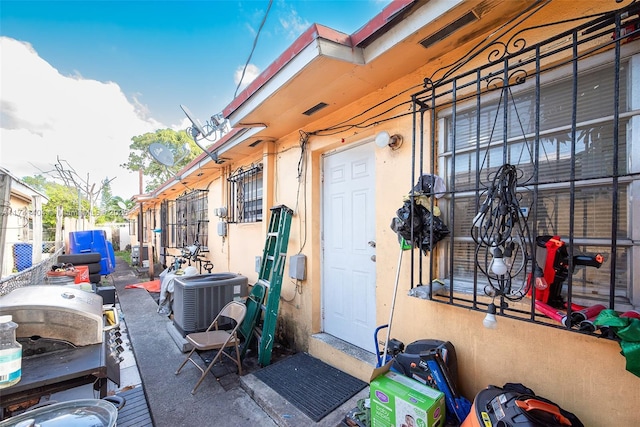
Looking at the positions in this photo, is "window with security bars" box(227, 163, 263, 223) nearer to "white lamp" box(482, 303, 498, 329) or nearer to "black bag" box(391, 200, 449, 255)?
"black bag" box(391, 200, 449, 255)

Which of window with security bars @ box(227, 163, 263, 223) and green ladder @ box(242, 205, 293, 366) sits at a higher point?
window with security bars @ box(227, 163, 263, 223)

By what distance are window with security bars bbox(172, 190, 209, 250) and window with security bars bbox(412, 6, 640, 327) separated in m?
7.08

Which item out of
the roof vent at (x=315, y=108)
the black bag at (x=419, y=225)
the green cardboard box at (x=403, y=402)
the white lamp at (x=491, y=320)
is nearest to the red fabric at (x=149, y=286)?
the roof vent at (x=315, y=108)

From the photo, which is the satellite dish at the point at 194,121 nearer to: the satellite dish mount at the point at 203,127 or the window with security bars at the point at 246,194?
the satellite dish mount at the point at 203,127

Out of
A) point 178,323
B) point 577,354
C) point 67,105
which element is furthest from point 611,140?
point 67,105

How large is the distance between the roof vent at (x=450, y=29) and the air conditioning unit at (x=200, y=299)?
391 centimetres

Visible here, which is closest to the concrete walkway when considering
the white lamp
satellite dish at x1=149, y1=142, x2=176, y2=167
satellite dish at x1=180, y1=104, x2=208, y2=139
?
the white lamp

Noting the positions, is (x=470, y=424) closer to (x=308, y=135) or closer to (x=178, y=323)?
(x=308, y=135)

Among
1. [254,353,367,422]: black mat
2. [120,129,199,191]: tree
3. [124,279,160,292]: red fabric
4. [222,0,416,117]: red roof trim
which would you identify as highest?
[120,129,199,191]: tree

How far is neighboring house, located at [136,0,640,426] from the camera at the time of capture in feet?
4.96

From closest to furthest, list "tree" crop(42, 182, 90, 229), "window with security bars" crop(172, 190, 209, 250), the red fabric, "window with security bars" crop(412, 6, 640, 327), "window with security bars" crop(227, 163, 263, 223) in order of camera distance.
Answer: "window with security bars" crop(412, 6, 640, 327), "window with security bars" crop(227, 163, 263, 223), the red fabric, "window with security bars" crop(172, 190, 209, 250), "tree" crop(42, 182, 90, 229)

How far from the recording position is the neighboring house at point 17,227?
250cm

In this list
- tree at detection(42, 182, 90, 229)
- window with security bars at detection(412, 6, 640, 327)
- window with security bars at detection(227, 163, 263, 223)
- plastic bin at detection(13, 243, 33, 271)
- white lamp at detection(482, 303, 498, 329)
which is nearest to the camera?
window with security bars at detection(412, 6, 640, 327)

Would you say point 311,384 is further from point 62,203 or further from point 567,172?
point 62,203
